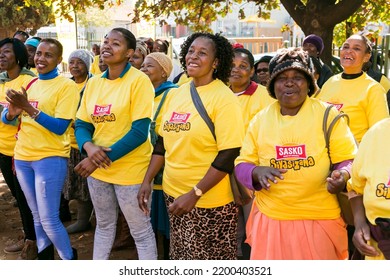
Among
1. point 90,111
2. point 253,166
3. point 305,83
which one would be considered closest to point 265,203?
point 253,166

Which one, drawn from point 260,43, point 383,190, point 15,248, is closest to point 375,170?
point 383,190

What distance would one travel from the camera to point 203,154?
3.36m

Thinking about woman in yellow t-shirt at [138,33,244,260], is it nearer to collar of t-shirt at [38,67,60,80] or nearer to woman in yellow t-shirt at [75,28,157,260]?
woman in yellow t-shirt at [75,28,157,260]

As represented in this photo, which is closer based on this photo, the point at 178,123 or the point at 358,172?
the point at 358,172

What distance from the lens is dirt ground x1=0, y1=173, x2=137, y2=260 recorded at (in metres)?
5.15

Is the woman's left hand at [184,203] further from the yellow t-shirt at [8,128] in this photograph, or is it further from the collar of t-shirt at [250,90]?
the yellow t-shirt at [8,128]

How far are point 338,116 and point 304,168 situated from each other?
0.34 meters

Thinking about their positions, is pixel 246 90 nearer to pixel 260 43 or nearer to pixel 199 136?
pixel 199 136

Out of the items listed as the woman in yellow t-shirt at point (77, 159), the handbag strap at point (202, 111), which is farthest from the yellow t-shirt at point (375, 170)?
the woman in yellow t-shirt at point (77, 159)

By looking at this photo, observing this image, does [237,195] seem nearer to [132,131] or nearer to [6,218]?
[132,131]

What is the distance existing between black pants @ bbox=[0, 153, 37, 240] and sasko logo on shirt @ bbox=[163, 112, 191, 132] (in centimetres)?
205

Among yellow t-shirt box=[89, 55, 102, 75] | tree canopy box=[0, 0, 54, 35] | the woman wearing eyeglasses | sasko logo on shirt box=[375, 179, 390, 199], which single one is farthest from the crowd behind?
tree canopy box=[0, 0, 54, 35]

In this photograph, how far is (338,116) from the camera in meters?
2.81

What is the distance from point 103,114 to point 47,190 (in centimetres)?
92
